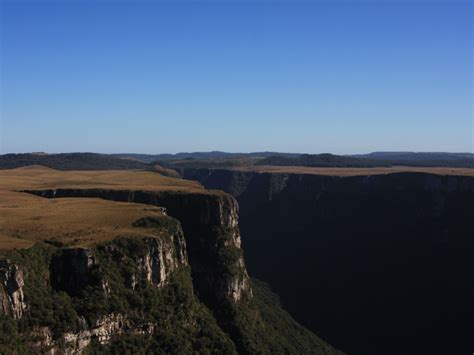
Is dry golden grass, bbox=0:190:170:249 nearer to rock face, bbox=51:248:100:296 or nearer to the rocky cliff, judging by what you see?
the rocky cliff

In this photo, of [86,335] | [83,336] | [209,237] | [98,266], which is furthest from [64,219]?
[209,237]

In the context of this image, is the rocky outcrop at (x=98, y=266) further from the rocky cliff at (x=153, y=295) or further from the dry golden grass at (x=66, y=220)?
the dry golden grass at (x=66, y=220)

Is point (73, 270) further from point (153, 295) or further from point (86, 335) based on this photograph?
point (153, 295)

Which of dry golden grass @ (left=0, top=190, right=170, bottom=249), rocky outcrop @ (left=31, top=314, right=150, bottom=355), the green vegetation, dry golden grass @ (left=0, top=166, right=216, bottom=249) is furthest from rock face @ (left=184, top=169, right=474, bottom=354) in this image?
rocky outcrop @ (left=31, top=314, right=150, bottom=355)

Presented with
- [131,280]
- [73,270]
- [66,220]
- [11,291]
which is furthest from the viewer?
[66,220]

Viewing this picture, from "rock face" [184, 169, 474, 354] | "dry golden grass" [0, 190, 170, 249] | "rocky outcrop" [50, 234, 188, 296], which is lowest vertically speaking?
"rock face" [184, 169, 474, 354]

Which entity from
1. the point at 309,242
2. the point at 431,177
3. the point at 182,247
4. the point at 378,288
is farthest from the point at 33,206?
the point at 431,177
